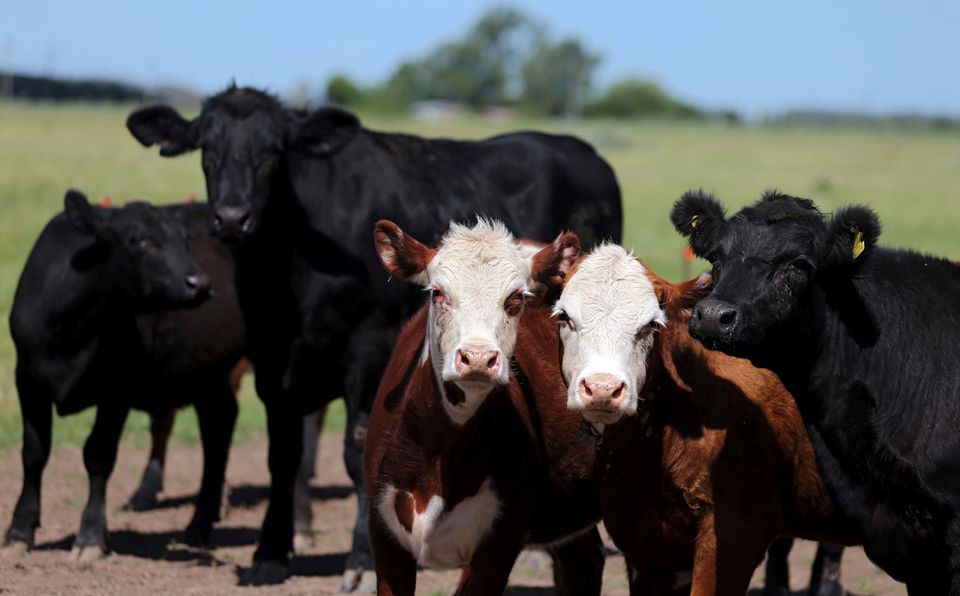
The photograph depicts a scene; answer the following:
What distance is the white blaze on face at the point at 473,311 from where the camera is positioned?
6504 millimetres

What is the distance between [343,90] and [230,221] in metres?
99.2

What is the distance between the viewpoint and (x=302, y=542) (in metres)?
11.3

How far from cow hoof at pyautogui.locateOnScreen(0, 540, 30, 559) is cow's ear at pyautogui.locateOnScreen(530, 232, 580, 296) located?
4692 mm

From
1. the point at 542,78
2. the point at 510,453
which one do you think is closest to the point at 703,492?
the point at 510,453

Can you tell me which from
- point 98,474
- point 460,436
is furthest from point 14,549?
point 460,436

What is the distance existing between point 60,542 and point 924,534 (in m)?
6.41

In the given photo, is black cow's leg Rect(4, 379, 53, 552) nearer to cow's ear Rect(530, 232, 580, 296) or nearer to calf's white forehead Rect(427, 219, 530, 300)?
calf's white forehead Rect(427, 219, 530, 300)

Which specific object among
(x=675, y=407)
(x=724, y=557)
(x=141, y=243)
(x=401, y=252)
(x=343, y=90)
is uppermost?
(x=401, y=252)

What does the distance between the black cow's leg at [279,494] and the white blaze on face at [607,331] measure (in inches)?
142

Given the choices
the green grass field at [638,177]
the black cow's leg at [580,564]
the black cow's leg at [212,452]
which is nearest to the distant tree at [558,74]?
the green grass field at [638,177]

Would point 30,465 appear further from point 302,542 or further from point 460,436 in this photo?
point 460,436

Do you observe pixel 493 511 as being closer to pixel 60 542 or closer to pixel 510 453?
pixel 510 453

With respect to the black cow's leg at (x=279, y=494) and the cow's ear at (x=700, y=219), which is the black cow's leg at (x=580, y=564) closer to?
the cow's ear at (x=700, y=219)

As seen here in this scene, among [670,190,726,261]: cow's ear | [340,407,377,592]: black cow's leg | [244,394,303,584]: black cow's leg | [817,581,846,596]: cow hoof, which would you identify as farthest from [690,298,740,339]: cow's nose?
[244,394,303,584]: black cow's leg
